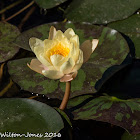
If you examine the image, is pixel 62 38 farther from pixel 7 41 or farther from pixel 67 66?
pixel 7 41

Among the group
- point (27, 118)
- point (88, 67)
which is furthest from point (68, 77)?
point (88, 67)

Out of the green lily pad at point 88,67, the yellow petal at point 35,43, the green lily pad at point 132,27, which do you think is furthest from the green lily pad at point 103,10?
the yellow petal at point 35,43

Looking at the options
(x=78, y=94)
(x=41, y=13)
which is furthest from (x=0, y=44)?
(x=78, y=94)

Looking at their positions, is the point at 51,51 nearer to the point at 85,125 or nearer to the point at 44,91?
the point at 44,91

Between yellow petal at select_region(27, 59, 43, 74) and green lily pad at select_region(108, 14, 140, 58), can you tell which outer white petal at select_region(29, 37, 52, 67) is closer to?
yellow petal at select_region(27, 59, 43, 74)

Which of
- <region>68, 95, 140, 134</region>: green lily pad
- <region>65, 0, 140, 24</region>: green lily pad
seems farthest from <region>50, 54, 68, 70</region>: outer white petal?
<region>65, 0, 140, 24</region>: green lily pad
